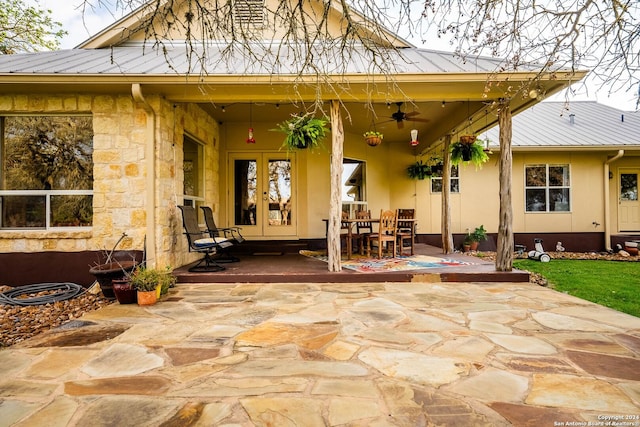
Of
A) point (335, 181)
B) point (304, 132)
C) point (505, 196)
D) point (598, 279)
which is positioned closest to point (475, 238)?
point (598, 279)

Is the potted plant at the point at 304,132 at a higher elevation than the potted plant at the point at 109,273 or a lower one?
higher

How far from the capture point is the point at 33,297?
165 inches

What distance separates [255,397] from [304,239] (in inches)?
234

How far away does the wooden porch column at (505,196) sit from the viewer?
183 inches

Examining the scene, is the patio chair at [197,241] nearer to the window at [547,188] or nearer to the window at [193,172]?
the window at [193,172]

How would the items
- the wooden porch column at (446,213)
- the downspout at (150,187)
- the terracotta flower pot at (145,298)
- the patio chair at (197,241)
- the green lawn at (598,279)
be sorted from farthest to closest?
the wooden porch column at (446,213)
the patio chair at (197,241)
the downspout at (150,187)
the green lawn at (598,279)
the terracotta flower pot at (145,298)

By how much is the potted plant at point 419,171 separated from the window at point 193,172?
5.38 metres

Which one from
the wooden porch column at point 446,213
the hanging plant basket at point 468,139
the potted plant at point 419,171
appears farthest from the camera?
the potted plant at point 419,171

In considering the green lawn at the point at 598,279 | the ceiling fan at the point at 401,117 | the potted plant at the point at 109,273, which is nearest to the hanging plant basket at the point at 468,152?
the ceiling fan at the point at 401,117

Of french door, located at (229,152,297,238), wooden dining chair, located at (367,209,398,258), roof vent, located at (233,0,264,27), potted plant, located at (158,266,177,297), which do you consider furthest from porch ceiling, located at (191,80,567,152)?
potted plant, located at (158,266,177,297)

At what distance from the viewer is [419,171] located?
28.0ft

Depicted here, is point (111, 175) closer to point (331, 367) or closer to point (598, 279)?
point (331, 367)

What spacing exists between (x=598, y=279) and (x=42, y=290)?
854cm

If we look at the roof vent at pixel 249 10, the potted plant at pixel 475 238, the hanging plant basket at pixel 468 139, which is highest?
the roof vent at pixel 249 10
